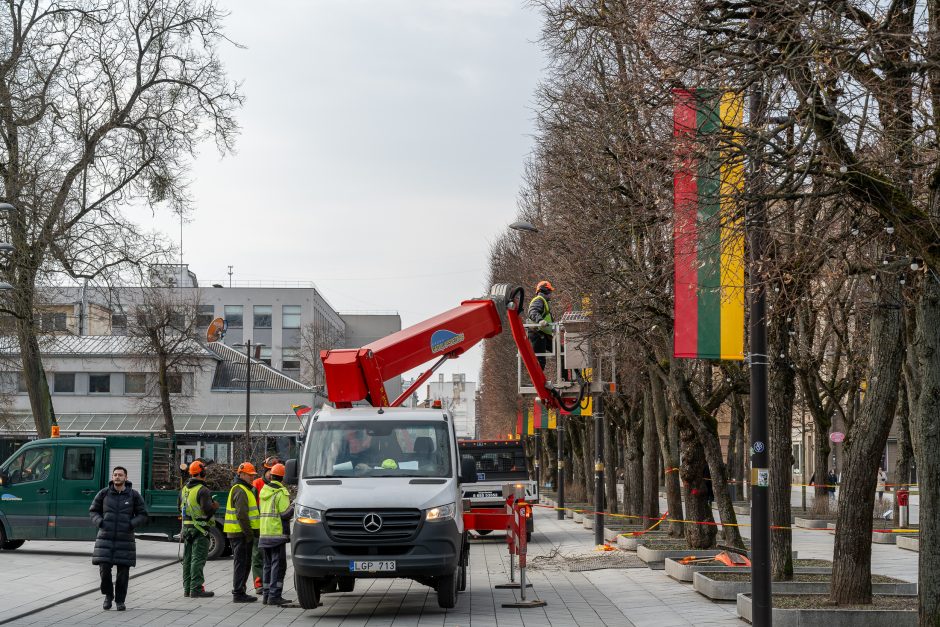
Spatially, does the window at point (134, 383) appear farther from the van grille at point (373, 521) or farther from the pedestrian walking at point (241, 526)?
the van grille at point (373, 521)

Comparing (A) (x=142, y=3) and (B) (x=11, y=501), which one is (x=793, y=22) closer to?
(B) (x=11, y=501)

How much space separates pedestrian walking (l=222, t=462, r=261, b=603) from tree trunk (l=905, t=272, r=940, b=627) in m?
9.54

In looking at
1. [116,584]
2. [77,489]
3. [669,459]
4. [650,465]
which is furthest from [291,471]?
[650,465]

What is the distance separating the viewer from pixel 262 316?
10656cm

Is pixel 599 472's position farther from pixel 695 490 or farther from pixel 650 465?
pixel 695 490

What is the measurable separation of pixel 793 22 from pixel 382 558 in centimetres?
811

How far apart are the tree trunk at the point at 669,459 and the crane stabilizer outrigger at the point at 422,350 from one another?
719 cm

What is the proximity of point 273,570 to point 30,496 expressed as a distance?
34.0 feet

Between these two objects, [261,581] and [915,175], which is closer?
[915,175]

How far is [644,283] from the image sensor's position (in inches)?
797

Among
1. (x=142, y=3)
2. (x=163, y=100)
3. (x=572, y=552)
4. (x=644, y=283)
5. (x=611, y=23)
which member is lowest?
(x=572, y=552)

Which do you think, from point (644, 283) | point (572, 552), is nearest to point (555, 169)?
point (644, 283)

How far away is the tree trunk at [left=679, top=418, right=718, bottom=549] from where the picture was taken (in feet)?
72.6

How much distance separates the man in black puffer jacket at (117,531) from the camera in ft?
52.9
